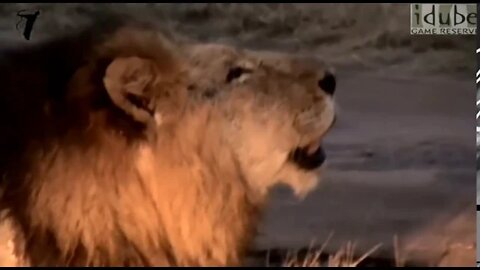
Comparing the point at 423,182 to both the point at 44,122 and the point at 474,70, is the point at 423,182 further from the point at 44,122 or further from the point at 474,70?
the point at 44,122

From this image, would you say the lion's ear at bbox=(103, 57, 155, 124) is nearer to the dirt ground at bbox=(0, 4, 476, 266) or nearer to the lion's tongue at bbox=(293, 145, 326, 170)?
the dirt ground at bbox=(0, 4, 476, 266)

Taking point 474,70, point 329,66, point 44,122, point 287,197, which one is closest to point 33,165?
point 44,122

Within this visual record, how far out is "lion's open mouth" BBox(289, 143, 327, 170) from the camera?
4.16ft

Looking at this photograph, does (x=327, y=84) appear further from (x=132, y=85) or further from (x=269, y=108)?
(x=132, y=85)

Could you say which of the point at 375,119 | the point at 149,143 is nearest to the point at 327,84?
the point at 375,119

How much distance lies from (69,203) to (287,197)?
0.37 metres

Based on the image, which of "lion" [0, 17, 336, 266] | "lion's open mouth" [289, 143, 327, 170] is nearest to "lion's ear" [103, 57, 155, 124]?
"lion" [0, 17, 336, 266]

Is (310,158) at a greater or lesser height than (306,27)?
lesser

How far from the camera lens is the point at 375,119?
1284 mm

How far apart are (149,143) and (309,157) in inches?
10.9

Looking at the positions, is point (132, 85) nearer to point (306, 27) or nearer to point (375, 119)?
point (306, 27)

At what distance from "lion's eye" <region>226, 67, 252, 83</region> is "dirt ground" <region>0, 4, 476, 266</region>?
47mm

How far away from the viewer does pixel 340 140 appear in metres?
1.28

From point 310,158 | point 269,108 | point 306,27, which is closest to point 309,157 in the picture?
point 310,158
